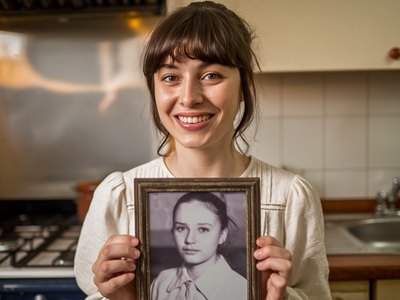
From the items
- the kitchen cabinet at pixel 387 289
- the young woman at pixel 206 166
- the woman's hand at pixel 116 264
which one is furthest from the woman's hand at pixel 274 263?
the kitchen cabinet at pixel 387 289

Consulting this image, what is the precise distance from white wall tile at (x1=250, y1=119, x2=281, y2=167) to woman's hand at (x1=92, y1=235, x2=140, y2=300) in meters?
1.24

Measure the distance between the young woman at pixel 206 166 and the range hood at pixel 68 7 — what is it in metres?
Result: 0.83

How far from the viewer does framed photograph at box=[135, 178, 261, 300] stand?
23.8 inches

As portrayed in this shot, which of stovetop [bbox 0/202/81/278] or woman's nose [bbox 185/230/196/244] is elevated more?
woman's nose [bbox 185/230/196/244]

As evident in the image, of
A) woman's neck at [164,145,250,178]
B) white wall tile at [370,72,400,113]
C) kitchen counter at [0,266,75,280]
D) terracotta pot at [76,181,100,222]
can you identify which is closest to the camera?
woman's neck at [164,145,250,178]

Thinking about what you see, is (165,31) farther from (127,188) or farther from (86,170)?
(86,170)

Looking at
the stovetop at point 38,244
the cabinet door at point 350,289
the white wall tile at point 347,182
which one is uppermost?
the white wall tile at point 347,182

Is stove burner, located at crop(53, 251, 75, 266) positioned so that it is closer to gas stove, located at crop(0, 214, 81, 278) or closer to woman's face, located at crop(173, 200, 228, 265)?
gas stove, located at crop(0, 214, 81, 278)

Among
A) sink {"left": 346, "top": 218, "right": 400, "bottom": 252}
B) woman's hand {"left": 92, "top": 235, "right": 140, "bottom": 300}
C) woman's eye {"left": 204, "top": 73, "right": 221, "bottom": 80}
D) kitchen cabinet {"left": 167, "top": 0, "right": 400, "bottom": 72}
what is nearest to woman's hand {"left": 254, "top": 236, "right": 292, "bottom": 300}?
woman's hand {"left": 92, "top": 235, "right": 140, "bottom": 300}

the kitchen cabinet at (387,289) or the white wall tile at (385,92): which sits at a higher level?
the white wall tile at (385,92)

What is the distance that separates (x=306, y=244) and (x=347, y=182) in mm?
1100

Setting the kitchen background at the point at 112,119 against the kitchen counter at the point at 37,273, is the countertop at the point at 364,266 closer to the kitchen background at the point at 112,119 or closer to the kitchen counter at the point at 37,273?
the kitchen background at the point at 112,119

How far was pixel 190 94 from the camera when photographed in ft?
2.15

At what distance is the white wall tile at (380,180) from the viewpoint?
176cm
